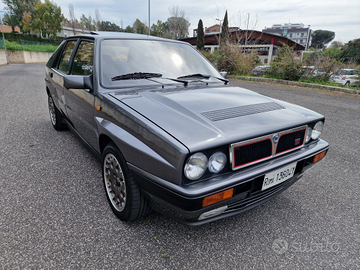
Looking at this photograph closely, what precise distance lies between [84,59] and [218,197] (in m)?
2.21

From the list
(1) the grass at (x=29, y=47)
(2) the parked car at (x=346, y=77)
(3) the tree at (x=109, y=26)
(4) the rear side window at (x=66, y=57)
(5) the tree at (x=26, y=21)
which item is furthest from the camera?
(3) the tree at (x=109, y=26)

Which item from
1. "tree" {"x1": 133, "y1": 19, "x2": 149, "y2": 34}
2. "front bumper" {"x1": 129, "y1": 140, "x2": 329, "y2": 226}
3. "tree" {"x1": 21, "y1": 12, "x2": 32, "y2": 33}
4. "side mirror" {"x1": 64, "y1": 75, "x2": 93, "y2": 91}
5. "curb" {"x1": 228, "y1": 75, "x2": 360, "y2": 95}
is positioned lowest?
"curb" {"x1": 228, "y1": 75, "x2": 360, "y2": 95}

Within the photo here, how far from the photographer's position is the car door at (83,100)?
8.20ft

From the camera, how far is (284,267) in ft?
5.62

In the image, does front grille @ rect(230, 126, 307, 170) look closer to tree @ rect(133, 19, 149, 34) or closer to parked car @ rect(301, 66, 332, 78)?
parked car @ rect(301, 66, 332, 78)

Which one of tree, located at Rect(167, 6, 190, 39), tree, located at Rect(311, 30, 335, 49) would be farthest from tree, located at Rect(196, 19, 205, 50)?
tree, located at Rect(311, 30, 335, 49)

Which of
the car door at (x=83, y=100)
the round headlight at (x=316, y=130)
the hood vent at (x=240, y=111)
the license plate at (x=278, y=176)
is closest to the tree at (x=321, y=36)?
the round headlight at (x=316, y=130)

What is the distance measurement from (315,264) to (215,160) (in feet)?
3.49

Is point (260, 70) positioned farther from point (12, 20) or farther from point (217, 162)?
point (12, 20)

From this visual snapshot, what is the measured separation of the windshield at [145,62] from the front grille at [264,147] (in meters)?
1.22

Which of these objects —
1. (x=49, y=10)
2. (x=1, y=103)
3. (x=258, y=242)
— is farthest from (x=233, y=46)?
(x=49, y=10)

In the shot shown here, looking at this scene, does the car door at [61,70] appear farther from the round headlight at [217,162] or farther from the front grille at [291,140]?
the front grille at [291,140]

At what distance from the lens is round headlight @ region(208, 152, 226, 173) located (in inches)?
63.1

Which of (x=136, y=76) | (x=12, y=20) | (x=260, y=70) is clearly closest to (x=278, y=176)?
(x=136, y=76)
